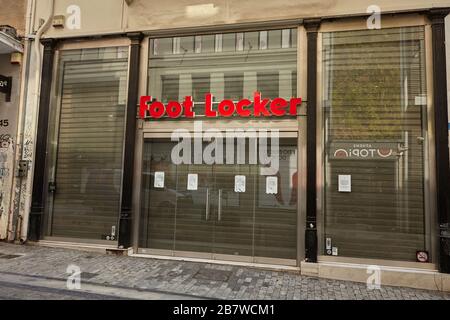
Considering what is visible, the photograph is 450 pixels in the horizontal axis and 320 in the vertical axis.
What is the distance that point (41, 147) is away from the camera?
28.7 feet

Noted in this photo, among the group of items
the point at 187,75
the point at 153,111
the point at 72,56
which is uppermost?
the point at 72,56

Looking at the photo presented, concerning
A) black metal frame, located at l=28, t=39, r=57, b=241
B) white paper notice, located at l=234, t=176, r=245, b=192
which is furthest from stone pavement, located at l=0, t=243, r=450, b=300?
white paper notice, located at l=234, t=176, r=245, b=192

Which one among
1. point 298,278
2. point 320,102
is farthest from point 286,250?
point 320,102

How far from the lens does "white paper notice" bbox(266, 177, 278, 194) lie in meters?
7.55

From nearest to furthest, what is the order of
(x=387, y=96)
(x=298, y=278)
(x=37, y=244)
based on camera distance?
1. (x=298, y=278)
2. (x=387, y=96)
3. (x=37, y=244)

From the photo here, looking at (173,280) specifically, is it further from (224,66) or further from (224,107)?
(224,66)

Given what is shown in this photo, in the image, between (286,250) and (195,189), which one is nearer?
(286,250)

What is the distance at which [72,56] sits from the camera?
29.6 feet

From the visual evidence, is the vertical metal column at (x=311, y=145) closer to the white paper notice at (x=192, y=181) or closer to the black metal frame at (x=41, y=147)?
the white paper notice at (x=192, y=181)

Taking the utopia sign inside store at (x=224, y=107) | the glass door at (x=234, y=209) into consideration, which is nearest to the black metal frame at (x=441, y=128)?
the utopia sign inside store at (x=224, y=107)

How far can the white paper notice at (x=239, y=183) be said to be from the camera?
25.4ft

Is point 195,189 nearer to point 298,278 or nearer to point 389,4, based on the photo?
point 298,278

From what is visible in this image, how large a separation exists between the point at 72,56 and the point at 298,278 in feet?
25.3
